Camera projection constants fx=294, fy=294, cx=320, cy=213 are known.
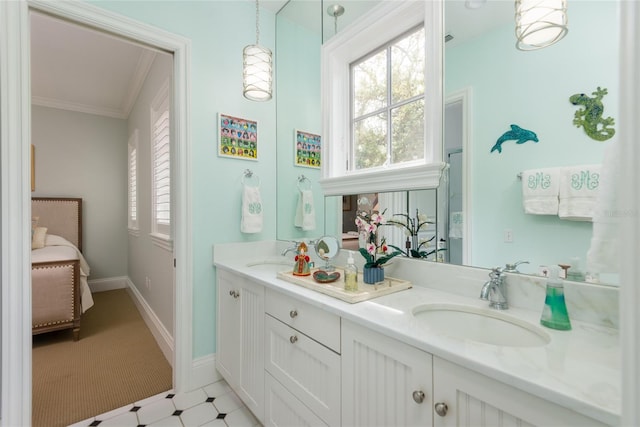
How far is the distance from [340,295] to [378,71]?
128 centimetres

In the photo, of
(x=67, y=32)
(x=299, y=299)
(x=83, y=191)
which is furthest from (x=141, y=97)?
(x=299, y=299)

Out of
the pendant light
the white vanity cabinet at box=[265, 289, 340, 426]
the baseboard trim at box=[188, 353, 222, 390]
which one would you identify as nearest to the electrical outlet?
the white vanity cabinet at box=[265, 289, 340, 426]

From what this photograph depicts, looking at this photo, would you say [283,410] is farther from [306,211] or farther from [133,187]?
[133,187]

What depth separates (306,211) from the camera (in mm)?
2125

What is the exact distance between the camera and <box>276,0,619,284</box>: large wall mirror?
95cm

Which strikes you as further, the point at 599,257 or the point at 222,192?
the point at 222,192

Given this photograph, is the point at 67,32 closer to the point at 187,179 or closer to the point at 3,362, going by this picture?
the point at 187,179

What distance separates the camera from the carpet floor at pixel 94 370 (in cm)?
179

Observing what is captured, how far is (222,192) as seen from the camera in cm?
206

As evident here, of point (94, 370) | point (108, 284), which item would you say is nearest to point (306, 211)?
point (94, 370)

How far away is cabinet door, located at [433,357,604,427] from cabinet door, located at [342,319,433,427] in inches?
1.5

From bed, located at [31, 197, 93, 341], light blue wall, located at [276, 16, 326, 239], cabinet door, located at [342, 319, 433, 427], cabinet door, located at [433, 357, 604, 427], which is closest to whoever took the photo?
cabinet door, located at [433, 357, 604, 427]

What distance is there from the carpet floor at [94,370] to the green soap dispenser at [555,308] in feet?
7.31

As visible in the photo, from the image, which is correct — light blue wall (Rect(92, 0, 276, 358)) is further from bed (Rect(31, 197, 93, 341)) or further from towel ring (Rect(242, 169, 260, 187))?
bed (Rect(31, 197, 93, 341))
